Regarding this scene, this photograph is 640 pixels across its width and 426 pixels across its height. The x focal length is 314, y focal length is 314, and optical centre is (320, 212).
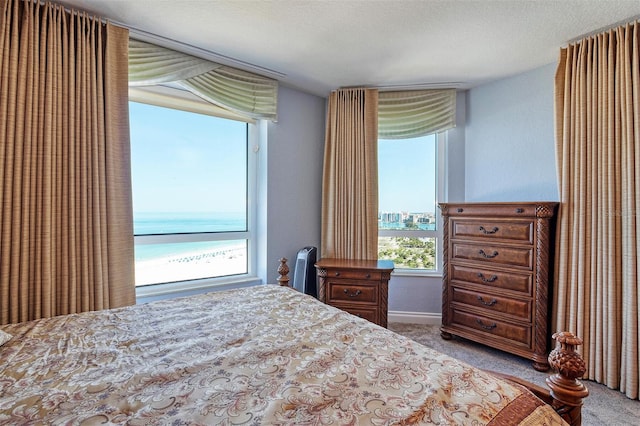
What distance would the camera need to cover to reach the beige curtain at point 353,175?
323cm

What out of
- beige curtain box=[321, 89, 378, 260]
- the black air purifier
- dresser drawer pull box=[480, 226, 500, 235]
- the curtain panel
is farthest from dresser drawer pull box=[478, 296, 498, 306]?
the curtain panel

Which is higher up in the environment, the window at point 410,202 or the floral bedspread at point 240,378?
the window at point 410,202

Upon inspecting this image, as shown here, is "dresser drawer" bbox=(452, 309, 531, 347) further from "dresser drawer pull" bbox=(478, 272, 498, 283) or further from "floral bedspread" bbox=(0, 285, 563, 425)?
"floral bedspread" bbox=(0, 285, 563, 425)

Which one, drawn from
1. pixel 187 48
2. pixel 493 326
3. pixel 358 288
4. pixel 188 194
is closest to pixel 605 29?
pixel 493 326

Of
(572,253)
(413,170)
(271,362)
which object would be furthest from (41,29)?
(572,253)

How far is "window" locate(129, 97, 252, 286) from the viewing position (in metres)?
2.47

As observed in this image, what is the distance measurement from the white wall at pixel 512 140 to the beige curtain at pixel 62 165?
3.09 metres

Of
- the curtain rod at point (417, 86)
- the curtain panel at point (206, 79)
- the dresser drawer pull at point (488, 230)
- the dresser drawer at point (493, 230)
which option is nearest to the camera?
the curtain panel at point (206, 79)

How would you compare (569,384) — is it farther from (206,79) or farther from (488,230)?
(206,79)

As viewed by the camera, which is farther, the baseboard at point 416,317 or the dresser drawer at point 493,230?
the baseboard at point 416,317

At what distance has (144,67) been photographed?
2271 mm

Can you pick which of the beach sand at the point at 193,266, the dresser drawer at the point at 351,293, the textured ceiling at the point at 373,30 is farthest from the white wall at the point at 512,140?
the beach sand at the point at 193,266

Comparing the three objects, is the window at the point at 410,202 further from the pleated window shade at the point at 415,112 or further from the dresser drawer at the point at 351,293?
the dresser drawer at the point at 351,293

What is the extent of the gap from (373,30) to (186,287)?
8.04 feet
